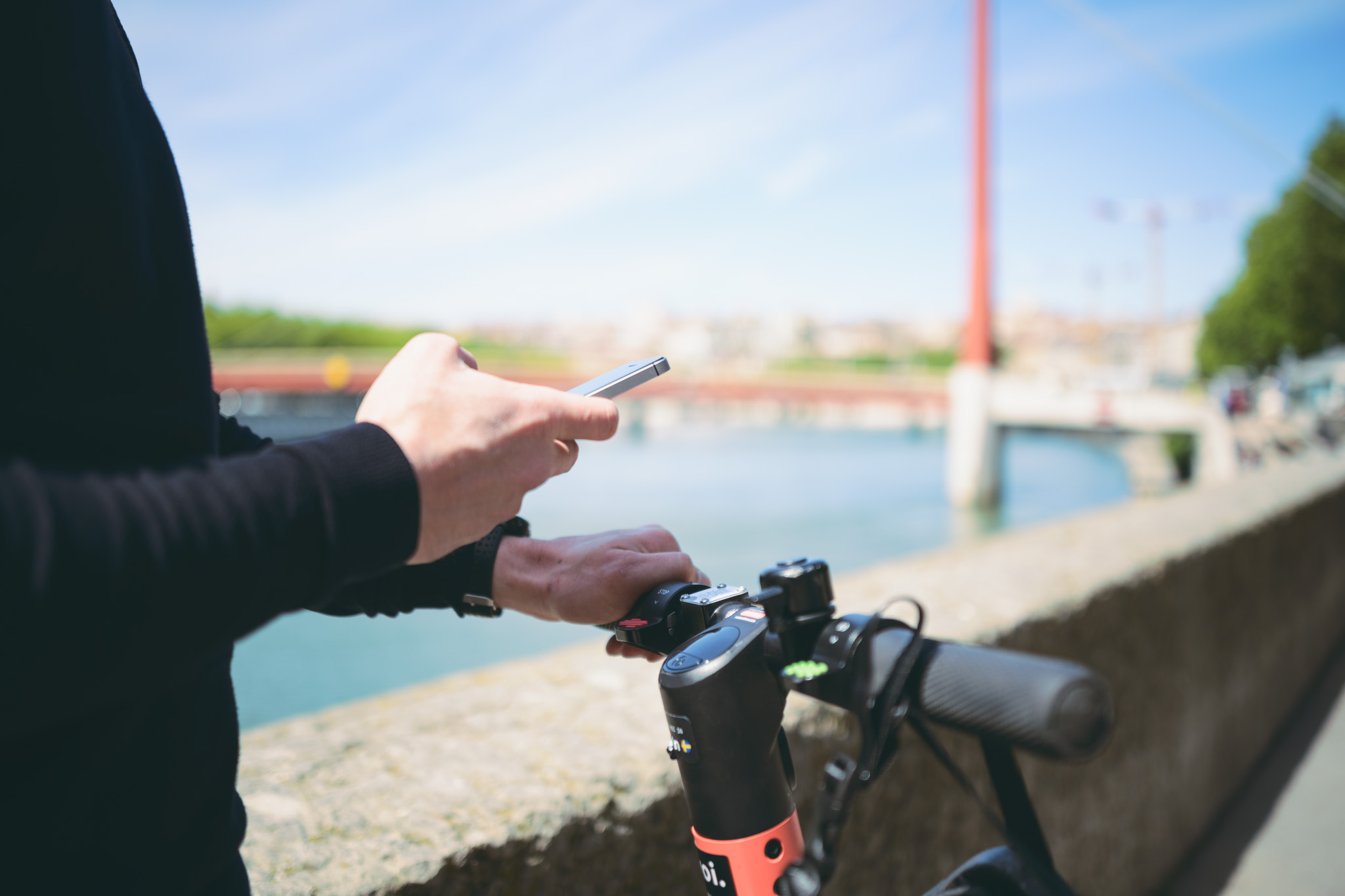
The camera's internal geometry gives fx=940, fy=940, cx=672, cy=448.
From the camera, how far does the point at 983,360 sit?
30.1 metres

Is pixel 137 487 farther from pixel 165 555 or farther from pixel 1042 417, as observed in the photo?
pixel 1042 417

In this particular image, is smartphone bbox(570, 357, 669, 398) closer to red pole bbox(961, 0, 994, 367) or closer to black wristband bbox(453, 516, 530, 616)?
black wristband bbox(453, 516, 530, 616)

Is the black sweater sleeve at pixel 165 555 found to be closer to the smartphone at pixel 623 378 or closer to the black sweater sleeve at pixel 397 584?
the smartphone at pixel 623 378

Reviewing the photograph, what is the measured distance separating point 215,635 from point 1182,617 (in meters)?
2.90

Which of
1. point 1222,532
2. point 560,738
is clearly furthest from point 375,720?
point 1222,532

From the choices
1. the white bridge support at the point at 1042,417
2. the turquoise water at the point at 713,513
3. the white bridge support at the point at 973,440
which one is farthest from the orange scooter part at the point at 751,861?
the white bridge support at the point at 973,440

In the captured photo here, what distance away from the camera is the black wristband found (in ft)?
2.95

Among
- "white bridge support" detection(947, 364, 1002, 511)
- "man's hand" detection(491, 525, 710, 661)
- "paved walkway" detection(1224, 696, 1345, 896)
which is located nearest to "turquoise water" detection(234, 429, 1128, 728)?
"man's hand" detection(491, 525, 710, 661)

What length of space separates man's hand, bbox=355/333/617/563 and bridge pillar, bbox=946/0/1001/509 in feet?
101

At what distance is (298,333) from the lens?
21344 millimetres

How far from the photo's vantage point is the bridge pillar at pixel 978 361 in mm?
29922

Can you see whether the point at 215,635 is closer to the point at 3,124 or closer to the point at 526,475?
the point at 526,475

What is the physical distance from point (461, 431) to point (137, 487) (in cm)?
18

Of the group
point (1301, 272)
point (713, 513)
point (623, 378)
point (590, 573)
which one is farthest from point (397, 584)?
point (1301, 272)
